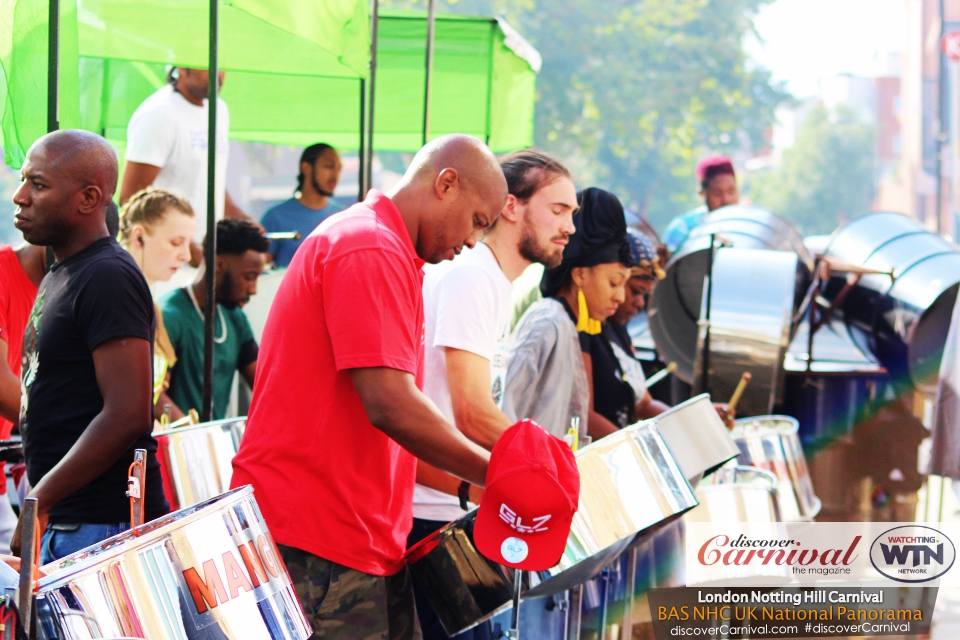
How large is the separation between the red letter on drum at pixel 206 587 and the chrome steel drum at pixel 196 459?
26.8 inches

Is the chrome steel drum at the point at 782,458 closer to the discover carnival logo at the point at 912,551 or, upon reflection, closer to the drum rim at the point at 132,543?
the discover carnival logo at the point at 912,551

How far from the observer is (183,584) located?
3.80ft

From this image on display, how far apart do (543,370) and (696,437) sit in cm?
43

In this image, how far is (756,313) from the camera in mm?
4156

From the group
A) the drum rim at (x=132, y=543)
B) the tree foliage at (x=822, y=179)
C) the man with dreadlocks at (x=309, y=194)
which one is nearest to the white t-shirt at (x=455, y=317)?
the drum rim at (x=132, y=543)

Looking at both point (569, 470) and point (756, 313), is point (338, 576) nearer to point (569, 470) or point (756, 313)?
point (569, 470)

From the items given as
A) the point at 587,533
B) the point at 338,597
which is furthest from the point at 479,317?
the point at 338,597

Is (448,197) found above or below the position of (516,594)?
above

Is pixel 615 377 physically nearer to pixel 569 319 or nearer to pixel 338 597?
pixel 569 319

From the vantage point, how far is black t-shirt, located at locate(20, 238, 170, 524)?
1.55 m

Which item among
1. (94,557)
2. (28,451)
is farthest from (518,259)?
(94,557)

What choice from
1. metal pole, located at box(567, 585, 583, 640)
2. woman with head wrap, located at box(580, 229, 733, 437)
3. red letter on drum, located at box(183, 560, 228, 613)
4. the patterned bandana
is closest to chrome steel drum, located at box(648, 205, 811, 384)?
the patterned bandana

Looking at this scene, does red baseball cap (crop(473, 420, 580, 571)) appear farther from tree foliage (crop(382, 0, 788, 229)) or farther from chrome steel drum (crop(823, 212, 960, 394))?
tree foliage (crop(382, 0, 788, 229))

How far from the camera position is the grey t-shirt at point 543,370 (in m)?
2.19
